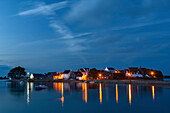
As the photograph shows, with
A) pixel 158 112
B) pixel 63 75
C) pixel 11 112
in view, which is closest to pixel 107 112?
pixel 158 112

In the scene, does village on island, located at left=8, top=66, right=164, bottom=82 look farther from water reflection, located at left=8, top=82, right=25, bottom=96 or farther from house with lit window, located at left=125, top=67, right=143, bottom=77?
water reflection, located at left=8, top=82, right=25, bottom=96

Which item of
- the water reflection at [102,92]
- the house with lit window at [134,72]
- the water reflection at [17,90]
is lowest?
the water reflection at [17,90]

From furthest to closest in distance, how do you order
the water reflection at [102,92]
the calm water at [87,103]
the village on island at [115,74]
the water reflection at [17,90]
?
the village on island at [115,74], the water reflection at [17,90], the water reflection at [102,92], the calm water at [87,103]

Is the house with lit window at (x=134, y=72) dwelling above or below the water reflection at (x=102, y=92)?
above

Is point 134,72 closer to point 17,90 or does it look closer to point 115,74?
point 115,74

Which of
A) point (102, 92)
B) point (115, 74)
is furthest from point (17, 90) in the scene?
point (115, 74)

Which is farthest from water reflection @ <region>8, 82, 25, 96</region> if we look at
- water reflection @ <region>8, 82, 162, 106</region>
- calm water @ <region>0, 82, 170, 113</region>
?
calm water @ <region>0, 82, 170, 113</region>

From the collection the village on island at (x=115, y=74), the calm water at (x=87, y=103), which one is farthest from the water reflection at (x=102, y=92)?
the village on island at (x=115, y=74)

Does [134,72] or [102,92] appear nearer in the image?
[102,92]

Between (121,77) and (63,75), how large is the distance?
190 feet

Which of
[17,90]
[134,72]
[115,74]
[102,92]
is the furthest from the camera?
[115,74]

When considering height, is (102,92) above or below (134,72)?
below

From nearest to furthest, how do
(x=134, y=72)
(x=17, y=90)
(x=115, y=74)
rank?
(x=17, y=90)
(x=134, y=72)
(x=115, y=74)

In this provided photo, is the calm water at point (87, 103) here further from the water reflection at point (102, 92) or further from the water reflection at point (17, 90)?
the water reflection at point (17, 90)
